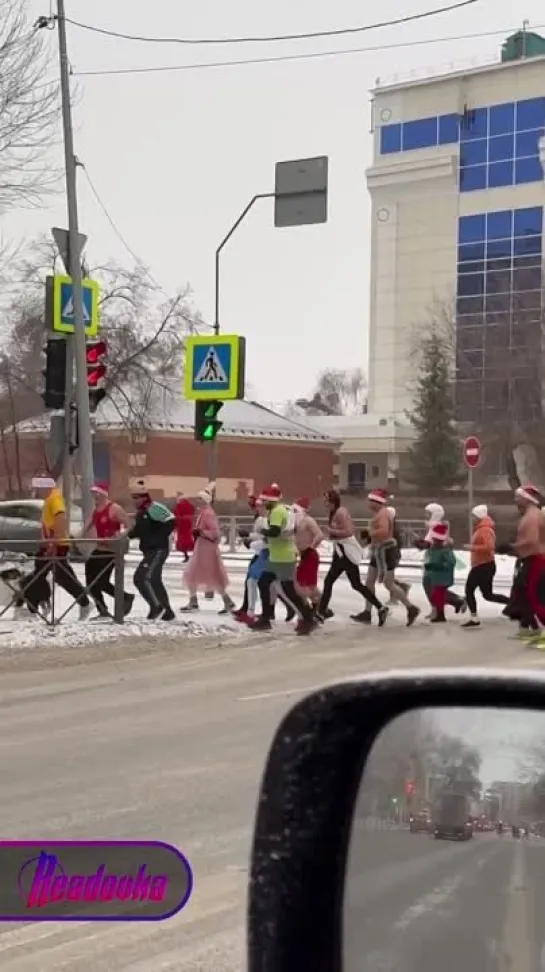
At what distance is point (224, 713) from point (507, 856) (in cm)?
827

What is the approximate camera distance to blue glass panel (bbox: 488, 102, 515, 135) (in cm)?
6844

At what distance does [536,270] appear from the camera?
63.1 m

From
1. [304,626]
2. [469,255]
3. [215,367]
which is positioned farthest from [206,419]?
[469,255]

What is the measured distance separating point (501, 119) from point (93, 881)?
2720 inches

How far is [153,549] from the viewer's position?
15.3m

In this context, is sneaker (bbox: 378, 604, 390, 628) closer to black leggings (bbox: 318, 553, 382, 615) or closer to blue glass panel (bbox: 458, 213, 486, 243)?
black leggings (bbox: 318, 553, 382, 615)

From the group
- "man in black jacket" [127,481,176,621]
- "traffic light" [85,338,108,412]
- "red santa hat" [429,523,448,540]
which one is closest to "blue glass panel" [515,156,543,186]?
"traffic light" [85,338,108,412]

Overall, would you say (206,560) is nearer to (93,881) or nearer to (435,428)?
(93,881)

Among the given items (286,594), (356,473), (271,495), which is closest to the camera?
(286,594)

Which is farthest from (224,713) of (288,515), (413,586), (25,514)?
(25,514)

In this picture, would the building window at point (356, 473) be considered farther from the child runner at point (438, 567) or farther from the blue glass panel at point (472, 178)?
the child runner at point (438, 567)

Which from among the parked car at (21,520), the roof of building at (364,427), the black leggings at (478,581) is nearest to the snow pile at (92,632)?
the black leggings at (478,581)

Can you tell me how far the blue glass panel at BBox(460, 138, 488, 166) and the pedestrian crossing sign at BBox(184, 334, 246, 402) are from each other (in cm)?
5481

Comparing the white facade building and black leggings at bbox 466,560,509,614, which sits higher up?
the white facade building
